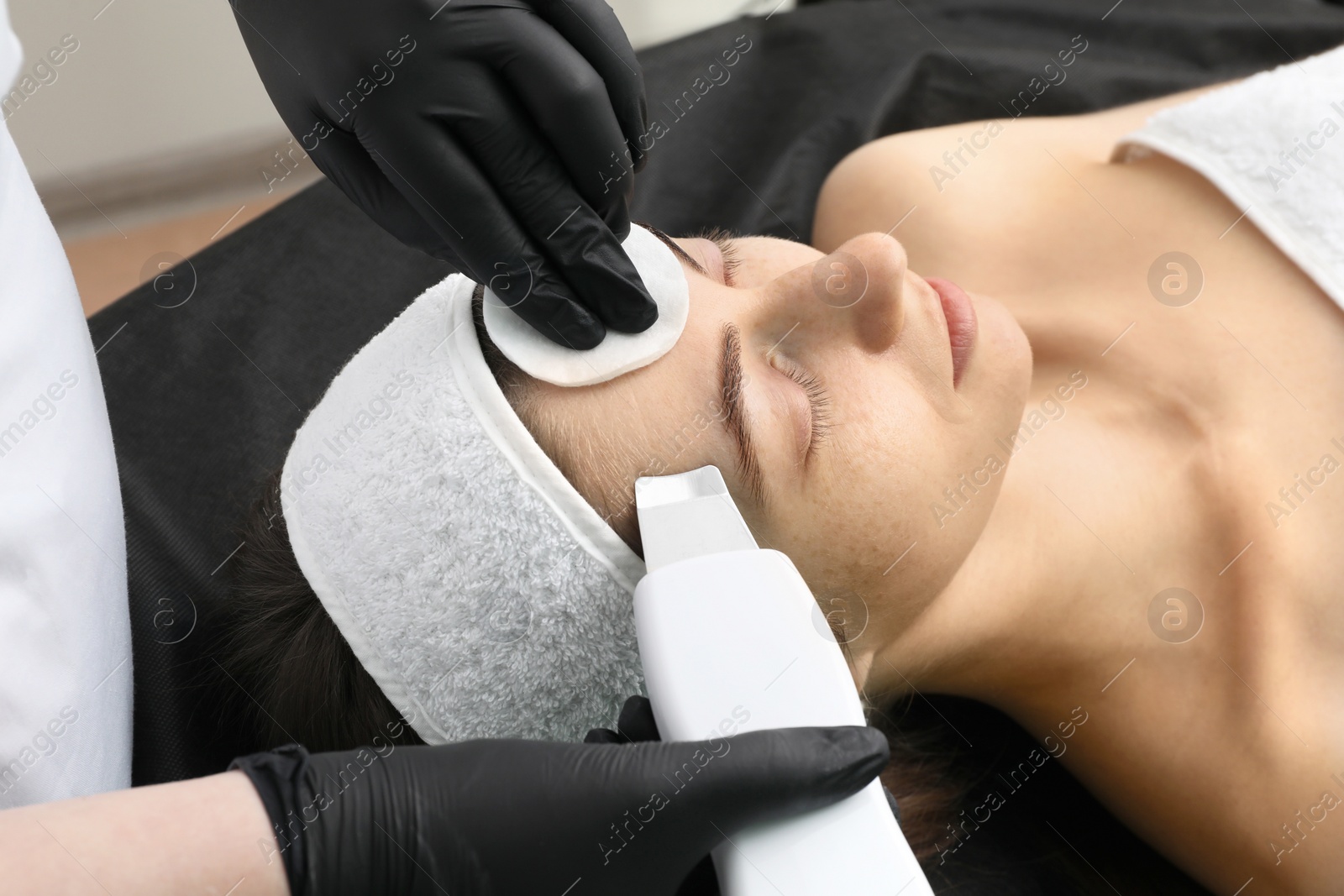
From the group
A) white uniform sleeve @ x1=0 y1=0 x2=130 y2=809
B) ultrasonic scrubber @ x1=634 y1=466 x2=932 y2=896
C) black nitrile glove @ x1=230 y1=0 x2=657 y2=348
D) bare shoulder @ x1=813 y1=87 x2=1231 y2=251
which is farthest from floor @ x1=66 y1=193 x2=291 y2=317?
ultrasonic scrubber @ x1=634 y1=466 x2=932 y2=896

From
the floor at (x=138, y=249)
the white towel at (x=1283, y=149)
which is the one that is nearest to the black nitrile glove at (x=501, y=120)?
the white towel at (x=1283, y=149)

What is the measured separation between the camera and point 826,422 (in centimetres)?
96

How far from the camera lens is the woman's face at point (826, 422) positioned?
0.93 m

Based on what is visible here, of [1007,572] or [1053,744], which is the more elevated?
[1007,572]

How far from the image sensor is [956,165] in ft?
5.10

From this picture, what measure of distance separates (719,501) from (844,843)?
0.33 meters

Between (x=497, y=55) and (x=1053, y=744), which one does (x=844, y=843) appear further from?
(x=497, y=55)

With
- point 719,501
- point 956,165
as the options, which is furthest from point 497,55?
point 956,165

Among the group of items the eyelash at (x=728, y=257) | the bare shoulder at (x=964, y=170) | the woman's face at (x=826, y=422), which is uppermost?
the bare shoulder at (x=964, y=170)

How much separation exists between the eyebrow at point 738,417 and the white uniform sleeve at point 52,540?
0.72m

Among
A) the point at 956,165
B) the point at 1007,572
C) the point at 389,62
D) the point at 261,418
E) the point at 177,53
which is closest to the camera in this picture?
the point at 389,62

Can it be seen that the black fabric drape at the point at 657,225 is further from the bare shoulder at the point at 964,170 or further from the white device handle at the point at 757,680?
the white device handle at the point at 757,680

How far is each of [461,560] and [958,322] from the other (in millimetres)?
632

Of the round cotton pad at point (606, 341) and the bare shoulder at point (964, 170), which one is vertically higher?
the bare shoulder at point (964, 170)
